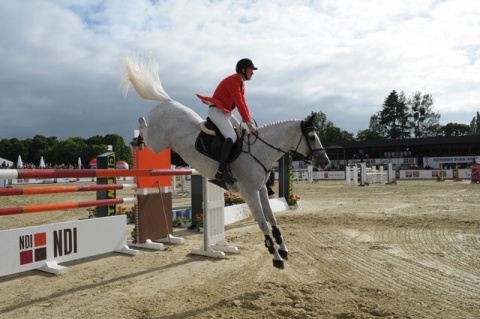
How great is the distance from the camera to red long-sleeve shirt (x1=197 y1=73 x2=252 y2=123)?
4.22 m

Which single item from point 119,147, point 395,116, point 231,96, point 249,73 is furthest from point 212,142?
point 395,116

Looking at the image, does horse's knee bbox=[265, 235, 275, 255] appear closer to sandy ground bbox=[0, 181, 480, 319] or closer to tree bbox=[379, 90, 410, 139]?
sandy ground bbox=[0, 181, 480, 319]

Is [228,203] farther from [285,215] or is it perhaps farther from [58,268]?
[58,268]

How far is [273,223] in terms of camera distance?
432 cm

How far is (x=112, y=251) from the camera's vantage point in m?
5.90

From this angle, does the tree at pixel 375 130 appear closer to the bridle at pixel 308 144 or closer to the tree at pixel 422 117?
the tree at pixel 422 117

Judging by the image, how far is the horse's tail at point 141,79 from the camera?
4.93m

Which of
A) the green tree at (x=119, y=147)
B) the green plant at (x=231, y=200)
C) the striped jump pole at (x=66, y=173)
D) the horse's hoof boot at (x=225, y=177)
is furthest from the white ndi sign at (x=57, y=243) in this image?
the green tree at (x=119, y=147)

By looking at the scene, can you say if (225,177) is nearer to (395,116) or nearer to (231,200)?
(231,200)

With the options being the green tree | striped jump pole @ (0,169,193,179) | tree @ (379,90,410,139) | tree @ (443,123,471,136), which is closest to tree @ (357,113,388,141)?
tree @ (379,90,410,139)

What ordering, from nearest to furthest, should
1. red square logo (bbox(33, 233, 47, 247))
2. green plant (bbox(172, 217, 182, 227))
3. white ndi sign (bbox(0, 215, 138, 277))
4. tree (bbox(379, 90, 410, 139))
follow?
1. white ndi sign (bbox(0, 215, 138, 277))
2. red square logo (bbox(33, 233, 47, 247))
3. green plant (bbox(172, 217, 182, 227))
4. tree (bbox(379, 90, 410, 139))

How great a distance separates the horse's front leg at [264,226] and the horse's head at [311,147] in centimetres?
74

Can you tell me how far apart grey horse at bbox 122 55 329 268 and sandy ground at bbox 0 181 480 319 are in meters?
0.58

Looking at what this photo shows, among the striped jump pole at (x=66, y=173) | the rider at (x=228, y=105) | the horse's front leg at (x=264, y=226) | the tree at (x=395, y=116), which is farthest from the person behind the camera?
the tree at (x=395, y=116)
